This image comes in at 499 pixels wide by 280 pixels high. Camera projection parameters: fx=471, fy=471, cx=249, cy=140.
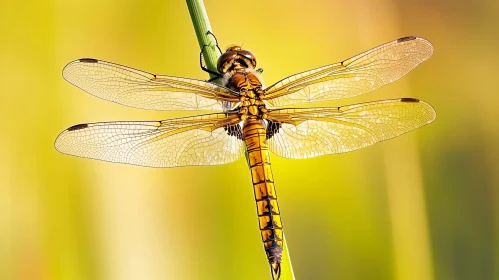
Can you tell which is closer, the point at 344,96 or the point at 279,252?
the point at 279,252

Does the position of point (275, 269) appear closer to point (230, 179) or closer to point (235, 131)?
point (235, 131)

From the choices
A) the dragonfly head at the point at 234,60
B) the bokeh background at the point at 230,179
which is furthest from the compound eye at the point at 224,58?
the bokeh background at the point at 230,179

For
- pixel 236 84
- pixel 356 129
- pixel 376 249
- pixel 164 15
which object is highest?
pixel 164 15

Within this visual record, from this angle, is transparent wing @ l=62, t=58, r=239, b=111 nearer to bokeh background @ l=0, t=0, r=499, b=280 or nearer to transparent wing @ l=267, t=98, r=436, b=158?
transparent wing @ l=267, t=98, r=436, b=158

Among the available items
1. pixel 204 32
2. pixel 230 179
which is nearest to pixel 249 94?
pixel 204 32

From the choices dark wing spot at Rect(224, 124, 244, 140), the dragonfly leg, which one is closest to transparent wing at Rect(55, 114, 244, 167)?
dark wing spot at Rect(224, 124, 244, 140)
